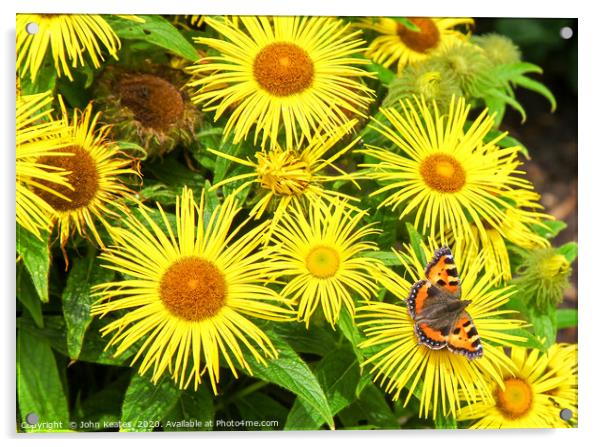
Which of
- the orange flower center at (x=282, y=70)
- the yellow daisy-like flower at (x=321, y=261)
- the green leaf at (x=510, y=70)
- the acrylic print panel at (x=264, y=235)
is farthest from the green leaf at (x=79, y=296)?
the green leaf at (x=510, y=70)

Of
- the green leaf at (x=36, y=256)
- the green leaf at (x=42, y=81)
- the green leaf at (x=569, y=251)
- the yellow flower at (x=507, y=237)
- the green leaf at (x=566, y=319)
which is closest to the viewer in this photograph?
the green leaf at (x=36, y=256)

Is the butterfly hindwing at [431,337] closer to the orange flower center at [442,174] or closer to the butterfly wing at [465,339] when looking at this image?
the butterfly wing at [465,339]

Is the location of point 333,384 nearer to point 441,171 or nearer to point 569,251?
point 441,171

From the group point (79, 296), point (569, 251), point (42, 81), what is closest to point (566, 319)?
point (569, 251)

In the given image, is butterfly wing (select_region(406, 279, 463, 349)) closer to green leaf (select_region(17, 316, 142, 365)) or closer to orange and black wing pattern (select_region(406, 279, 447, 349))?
orange and black wing pattern (select_region(406, 279, 447, 349))

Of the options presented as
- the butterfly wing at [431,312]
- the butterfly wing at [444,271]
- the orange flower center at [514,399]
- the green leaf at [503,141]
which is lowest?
the orange flower center at [514,399]

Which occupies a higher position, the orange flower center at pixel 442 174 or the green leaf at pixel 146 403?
the orange flower center at pixel 442 174
